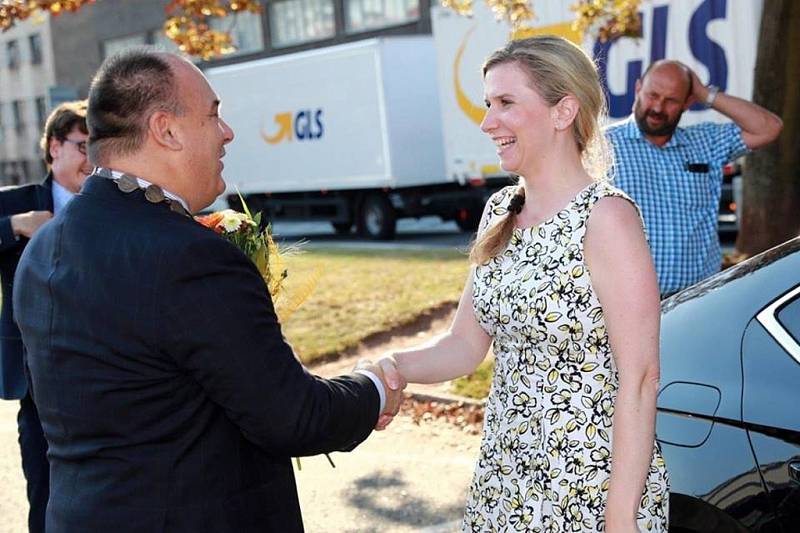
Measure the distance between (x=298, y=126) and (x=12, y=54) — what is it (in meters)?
38.8

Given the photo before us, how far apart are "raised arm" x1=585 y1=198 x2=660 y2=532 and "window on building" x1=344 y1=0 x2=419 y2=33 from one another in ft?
102

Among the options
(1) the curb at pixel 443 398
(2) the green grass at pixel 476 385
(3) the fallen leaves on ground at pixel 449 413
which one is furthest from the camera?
(2) the green grass at pixel 476 385

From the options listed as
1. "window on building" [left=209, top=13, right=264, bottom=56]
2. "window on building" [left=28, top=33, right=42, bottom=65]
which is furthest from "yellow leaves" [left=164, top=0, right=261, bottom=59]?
"window on building" [left=28, top=33, right=42, bottom=65]

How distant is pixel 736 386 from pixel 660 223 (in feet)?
6.94

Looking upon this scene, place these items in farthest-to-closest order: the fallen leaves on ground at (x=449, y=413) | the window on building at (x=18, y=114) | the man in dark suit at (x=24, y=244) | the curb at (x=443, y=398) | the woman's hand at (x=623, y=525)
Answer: the window on building at (x=18, y=114)
the curb at (x=443, y=398)
the fallen leaves on ground at (x=449, y=413)
the man in dark suit at (x=24, y=244)
the woman's hand at (x=623, y=525)

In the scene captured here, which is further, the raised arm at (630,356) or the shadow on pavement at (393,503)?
the shadow on pavement at (393,503)

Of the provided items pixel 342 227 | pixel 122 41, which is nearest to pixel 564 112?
Result: pixel 342 227

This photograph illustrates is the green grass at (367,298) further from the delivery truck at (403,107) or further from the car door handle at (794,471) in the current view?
the car door handle at (794,471)

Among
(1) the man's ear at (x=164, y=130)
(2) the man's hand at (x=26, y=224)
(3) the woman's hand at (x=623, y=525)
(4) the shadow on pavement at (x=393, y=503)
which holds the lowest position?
(4) the shadow on pavement at (x=393, y=503)

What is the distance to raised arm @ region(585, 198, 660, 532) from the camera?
252 centimetres

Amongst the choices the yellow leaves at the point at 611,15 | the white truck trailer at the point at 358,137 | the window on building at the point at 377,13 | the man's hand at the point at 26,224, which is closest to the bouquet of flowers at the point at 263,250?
the man's hand at the point at 26,224

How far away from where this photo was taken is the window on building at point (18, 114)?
55594 mm

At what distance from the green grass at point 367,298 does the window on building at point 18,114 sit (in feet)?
150

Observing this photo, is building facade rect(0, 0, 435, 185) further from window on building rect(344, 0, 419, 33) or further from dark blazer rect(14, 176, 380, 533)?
dark blazer rect(14, 176, 380, 533)
